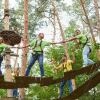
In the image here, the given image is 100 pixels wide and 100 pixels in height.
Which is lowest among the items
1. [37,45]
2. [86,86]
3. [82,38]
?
[86,86]

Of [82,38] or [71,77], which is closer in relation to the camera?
[71,77]

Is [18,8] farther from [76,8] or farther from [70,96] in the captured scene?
[70,96]

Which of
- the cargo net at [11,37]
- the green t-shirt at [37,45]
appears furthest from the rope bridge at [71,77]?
the green t-shirt at [37,45]

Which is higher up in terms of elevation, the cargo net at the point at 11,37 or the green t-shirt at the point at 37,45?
the cargo net at the point at 11,37

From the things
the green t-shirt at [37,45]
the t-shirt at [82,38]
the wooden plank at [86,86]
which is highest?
the t-shirt at [82,38]

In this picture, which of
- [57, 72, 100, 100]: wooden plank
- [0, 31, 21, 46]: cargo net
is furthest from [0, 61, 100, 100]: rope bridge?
[0, 31, 21, 46]: cargo net

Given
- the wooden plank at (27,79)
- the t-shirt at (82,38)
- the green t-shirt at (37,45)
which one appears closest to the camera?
the wooden plank at (27,79)

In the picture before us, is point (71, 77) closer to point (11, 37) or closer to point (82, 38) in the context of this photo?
point (11, 37)

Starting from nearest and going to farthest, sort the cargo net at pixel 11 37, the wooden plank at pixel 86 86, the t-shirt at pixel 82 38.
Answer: the wooden plank at pixel 86 86
the cargo net at pixel 11 37
the t-shirt at pixel 82 38

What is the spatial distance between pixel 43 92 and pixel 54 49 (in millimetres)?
2529

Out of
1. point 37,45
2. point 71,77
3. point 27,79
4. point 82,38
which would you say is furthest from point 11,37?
point 71,77

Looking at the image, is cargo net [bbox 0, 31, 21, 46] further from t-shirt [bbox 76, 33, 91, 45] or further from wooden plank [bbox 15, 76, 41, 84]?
wooden plank [bbox 15, 76, 41, 84]

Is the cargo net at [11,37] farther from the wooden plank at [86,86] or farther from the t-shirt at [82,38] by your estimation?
the wooden plank at [86,86]

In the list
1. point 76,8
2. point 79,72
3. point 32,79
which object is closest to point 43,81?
point 32,79
